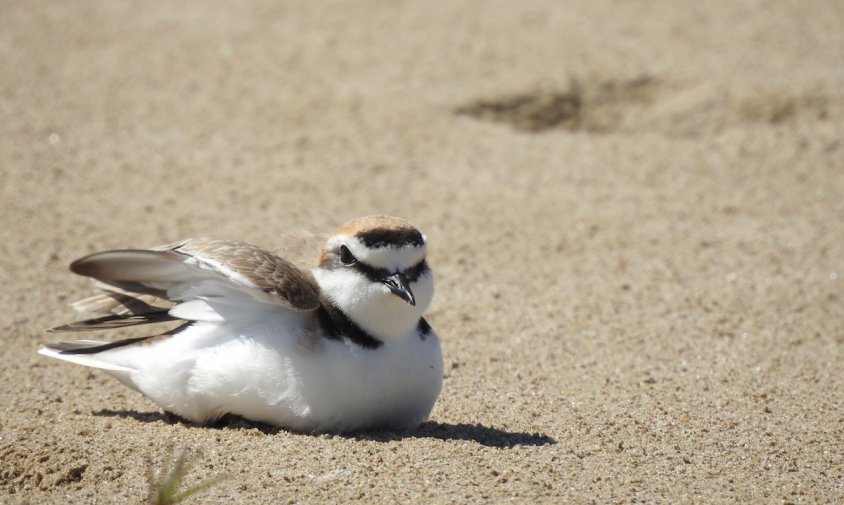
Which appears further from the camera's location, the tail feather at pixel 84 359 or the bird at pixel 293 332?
the tail feather at pixel 84 359

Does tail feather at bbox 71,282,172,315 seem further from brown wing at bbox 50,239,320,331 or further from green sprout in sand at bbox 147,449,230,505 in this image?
green sprout in sand at bbox 147,449,230,505

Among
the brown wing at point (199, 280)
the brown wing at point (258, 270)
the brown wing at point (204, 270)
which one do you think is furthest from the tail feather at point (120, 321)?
the brown wing at point (258, 270)

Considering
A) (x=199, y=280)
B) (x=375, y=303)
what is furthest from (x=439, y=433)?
(x=199, y=280)

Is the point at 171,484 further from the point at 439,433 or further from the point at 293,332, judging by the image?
the point at 439,433

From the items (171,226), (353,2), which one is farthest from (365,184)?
(353,2)

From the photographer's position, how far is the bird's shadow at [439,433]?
446 centimetres

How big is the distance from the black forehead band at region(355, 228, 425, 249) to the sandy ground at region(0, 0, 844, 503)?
2.79ft

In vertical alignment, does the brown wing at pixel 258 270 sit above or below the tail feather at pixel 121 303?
above

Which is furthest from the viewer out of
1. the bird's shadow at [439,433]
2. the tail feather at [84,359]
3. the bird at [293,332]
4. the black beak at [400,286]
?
the tail feather at [84,359]

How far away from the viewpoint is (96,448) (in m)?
4.31

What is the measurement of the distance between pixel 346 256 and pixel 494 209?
369cm

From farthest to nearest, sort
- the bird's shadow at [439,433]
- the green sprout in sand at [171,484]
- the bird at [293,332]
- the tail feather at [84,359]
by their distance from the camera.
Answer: the tail feather at [84,359] < the bird's shadow at [439,433] < the bird at [293,332] < the green sprout in sand at [171,484]

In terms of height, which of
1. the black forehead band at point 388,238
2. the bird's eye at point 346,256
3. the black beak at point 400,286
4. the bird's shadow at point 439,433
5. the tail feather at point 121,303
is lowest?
the bird's shadow at point 439,433

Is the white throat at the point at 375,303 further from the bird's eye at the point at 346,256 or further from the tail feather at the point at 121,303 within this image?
the tail feather at the point at 121,303
